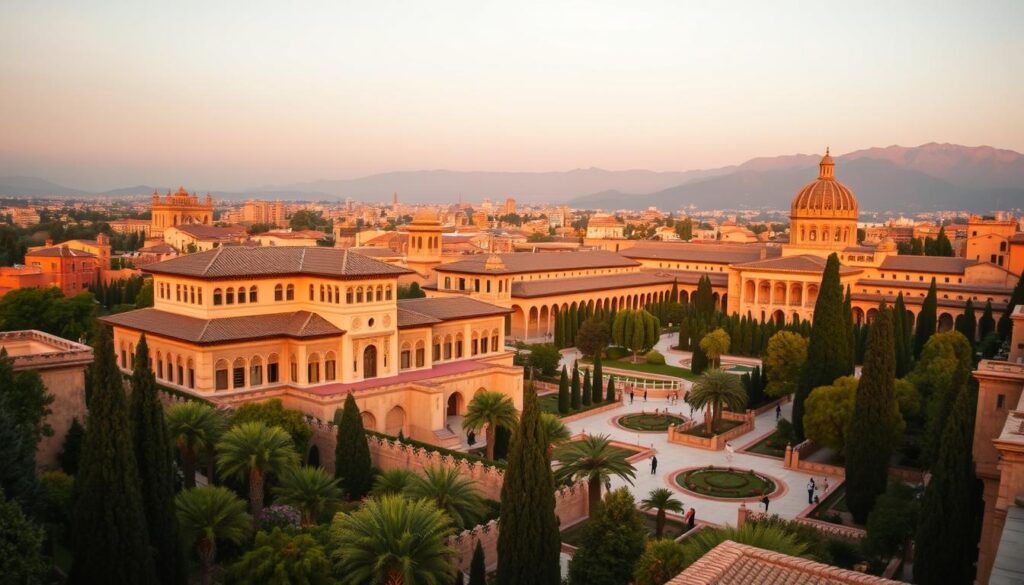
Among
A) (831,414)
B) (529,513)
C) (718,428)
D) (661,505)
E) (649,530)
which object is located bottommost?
(649,530)

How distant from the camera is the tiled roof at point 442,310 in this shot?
134 feet

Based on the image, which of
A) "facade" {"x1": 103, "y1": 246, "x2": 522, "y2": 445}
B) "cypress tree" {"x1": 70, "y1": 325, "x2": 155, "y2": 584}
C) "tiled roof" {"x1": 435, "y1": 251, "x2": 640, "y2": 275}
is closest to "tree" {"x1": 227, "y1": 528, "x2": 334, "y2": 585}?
"cypress tree" {"x1": 70, "y1": 325, "x2": 155, "y2": 584}

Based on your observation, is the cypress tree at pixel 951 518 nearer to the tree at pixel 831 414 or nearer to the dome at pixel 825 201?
the tree at pixel 831 414

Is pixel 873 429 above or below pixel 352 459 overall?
above

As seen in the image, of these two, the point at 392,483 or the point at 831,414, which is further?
the point at 831,414

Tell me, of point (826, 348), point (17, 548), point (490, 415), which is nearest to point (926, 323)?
point (826, 348)

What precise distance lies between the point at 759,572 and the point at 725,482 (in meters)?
20.8

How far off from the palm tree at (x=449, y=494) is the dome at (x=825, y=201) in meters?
63.2

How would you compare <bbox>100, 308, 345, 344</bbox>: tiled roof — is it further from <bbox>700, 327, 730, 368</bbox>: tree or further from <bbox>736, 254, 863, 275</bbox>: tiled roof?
<bbox>736, 254, 863, 275</bbox>: tiled roof

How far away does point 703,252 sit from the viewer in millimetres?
87375

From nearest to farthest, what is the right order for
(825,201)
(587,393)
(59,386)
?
(59,386), (587,393), (825,201)

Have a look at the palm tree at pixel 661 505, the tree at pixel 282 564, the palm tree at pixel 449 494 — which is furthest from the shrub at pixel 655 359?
the tree at pixel 282 564

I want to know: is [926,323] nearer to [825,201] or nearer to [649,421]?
[825,201]

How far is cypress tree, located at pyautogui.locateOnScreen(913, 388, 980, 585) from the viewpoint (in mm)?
19953
